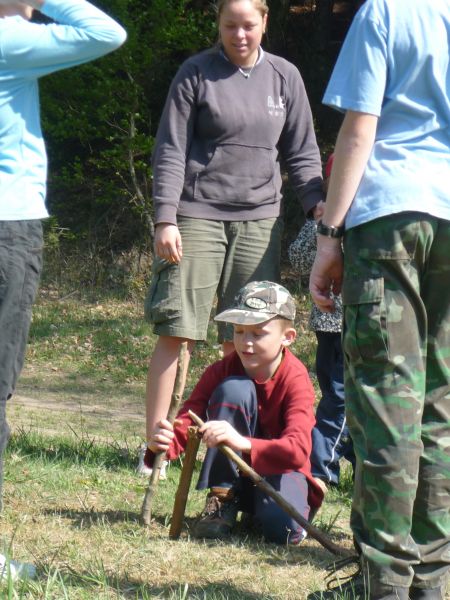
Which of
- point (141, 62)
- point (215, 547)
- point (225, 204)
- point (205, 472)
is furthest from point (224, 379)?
point (141, 62)

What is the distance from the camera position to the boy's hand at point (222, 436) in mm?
3580

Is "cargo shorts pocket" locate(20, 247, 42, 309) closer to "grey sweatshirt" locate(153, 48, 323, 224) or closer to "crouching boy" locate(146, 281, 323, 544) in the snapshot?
"crouching boy" locate(146, 281, 323, 544)

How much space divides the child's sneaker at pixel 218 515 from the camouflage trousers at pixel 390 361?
1.07m

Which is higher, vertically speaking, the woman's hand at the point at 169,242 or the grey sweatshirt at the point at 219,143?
the grey sweatshirt at the point at 219,143

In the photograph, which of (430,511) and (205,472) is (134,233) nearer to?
(205,472)

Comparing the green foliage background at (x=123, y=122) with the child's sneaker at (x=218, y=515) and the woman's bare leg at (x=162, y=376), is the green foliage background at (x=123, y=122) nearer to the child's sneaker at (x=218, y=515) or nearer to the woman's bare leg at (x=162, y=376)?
the woman's bare leg at (x=162, y=376)

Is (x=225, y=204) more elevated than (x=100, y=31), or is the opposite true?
(x=100, y=31)

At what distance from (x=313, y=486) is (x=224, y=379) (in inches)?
21.7

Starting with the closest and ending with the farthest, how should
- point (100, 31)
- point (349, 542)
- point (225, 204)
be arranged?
point (100, 31)
point (349, 542)
point (225, 204)

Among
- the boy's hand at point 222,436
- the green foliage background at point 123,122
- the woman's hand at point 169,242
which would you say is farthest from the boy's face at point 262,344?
the green foliage background at point 123,122

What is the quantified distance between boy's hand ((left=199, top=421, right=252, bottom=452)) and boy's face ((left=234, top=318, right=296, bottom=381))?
14.7 inches

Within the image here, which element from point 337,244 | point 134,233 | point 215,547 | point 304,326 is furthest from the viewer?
point 134,233

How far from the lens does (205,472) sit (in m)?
3.93

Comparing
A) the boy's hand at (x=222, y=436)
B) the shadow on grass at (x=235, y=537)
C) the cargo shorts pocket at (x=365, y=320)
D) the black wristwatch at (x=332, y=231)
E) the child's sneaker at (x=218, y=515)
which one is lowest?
the shadow on grass at (x=235, y=537)
